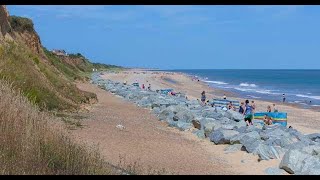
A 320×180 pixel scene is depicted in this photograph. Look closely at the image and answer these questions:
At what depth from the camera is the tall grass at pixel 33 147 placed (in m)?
4.01

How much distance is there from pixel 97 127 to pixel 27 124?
6.29 m

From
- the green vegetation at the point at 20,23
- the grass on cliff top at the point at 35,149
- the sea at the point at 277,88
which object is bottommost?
the grass on cliff top at the point at 35,149

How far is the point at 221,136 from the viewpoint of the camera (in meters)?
10.6

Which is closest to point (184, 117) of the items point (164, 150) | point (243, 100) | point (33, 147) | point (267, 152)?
Answer: point (164, 150)

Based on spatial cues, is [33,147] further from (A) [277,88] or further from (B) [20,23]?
(A) [277,88]

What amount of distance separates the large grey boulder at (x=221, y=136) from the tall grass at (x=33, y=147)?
18.4ft

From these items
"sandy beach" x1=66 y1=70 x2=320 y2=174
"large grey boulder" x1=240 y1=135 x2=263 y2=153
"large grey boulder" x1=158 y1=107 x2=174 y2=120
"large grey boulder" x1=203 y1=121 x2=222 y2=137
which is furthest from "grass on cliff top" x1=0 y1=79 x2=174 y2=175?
"large grey boulder" x1=158 y1=107 x2=174 y2=120

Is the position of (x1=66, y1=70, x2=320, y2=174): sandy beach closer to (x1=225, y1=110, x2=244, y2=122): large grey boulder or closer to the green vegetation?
(x1=225, y1=110, x2=244, y2=122): large grey boulder

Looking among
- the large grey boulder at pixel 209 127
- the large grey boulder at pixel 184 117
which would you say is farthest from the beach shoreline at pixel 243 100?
the large grey boulder at pixel 209 127

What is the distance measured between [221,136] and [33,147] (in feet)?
22.0

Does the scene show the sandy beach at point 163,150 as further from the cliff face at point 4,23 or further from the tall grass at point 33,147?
the cliff face at point 4,23

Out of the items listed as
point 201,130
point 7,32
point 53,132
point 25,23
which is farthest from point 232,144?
point 25,23

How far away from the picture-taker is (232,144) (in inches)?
406
